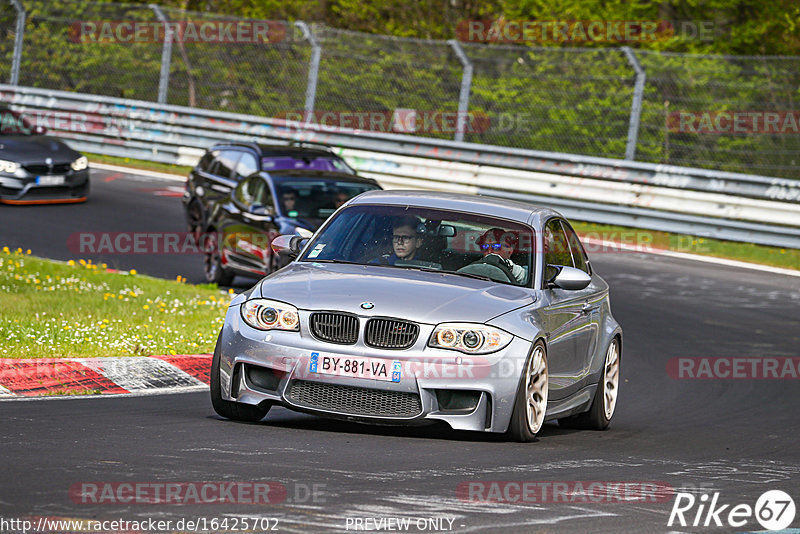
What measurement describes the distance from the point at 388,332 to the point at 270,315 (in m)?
0.72

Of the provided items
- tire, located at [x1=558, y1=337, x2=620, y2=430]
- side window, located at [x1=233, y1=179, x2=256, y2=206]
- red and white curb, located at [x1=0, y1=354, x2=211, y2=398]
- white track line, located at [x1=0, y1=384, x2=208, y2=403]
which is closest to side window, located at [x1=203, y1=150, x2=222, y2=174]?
side window, located at [x1=233, y1=179, x2=256, y2=206]

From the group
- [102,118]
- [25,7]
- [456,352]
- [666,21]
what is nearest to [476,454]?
[456,352]

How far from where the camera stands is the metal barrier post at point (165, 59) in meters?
28.0

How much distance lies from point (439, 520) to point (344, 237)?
3.63m

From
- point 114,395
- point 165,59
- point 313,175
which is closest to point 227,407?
point 114,395

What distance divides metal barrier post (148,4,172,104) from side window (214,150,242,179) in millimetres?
8883

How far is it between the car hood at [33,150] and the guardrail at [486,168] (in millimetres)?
4884

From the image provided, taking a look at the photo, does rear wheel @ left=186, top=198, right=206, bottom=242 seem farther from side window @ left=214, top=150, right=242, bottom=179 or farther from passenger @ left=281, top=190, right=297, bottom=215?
passenger @ left=281, top=190, right=297, bottom=215

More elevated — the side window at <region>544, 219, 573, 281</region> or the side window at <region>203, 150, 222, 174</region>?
the side window at <region>544, 219, 573, 281</region>

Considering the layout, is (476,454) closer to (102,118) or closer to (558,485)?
(558,485)

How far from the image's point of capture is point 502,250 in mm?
9133

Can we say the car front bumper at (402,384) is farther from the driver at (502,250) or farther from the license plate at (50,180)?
the license plate at (50,180)

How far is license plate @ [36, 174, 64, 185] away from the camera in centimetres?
2239

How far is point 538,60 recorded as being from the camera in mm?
24125
